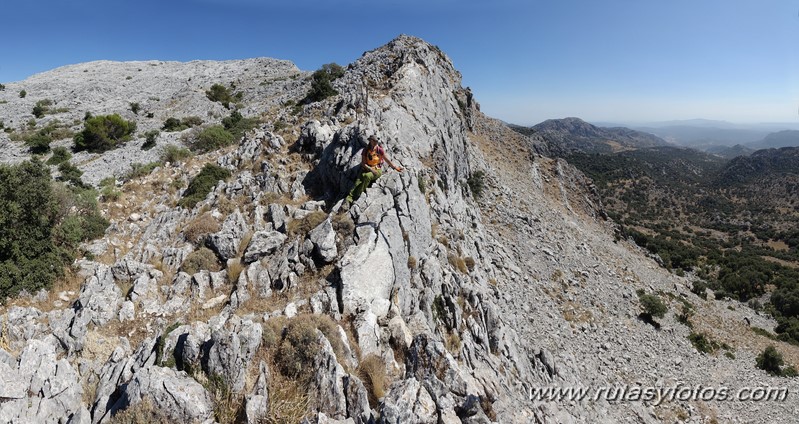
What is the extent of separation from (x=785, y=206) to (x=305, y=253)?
178 m

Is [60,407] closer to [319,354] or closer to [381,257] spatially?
[319,354]

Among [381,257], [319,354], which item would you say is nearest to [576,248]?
[381,257]

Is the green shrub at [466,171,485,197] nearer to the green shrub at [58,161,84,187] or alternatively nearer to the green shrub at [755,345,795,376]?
the green shrub at [755,345,795,376]

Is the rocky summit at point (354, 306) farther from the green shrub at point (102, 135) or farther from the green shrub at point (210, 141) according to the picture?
the green shrub at point (210, 141)

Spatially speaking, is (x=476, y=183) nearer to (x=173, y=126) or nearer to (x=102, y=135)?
(x=173, y=126)

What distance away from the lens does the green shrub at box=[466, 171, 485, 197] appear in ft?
114

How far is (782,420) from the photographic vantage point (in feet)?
71.9

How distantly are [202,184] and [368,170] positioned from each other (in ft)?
34.4

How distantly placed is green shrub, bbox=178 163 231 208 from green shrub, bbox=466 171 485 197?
22378mm

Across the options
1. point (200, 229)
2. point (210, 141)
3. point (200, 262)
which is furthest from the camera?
point (210, 141)

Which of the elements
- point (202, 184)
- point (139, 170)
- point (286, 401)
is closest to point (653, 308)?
point (286, 401)

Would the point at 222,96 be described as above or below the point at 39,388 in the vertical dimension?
above

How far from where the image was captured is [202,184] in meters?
19.4

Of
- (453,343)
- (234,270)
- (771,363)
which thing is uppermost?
(234,270)
